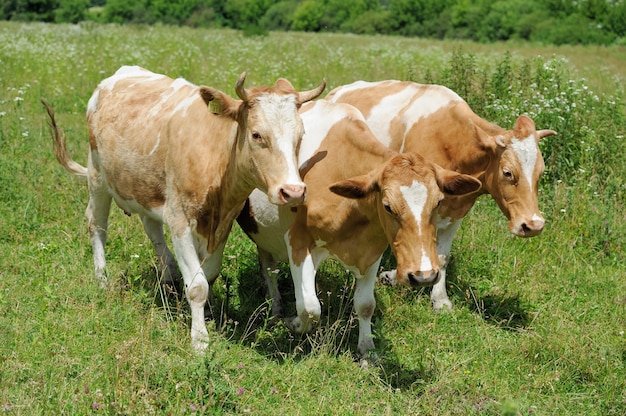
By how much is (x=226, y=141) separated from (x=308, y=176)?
677 millimetres

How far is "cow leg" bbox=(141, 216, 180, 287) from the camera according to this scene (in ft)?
22.8

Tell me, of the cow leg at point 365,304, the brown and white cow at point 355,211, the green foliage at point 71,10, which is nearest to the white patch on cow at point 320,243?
the brown and white cow at point 355,211

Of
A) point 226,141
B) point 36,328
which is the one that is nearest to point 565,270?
point 226,141

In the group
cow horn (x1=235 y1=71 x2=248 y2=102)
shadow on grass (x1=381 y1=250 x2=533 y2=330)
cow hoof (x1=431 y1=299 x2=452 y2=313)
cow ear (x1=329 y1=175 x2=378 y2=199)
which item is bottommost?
shadow on grass (x1=381 y1=250 x2=533 y2=330)

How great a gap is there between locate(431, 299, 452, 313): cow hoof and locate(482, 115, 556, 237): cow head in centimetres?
96

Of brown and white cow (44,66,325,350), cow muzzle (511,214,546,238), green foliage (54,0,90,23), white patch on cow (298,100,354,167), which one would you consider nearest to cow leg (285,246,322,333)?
brown and white cow (44,66,325,350)

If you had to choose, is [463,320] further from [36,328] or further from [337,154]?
[36,328]

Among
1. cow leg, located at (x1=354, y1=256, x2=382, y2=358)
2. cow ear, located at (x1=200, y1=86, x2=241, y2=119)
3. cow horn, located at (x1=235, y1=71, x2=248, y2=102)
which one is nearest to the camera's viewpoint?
cow horn, located at (x1=235, y1=71, x2=248, y2=102)

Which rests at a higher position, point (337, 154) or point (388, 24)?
point (337, 154)

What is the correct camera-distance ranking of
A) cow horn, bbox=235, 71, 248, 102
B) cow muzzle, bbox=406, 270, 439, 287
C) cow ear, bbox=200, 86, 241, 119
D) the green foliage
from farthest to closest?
1. the green foliage
2. cow ear, bbox=200, 86, 241, 119
3. cow horn, bbox=235, 71, 248, 102
4. cow muzzle, bbox=406, 270, 439, 287

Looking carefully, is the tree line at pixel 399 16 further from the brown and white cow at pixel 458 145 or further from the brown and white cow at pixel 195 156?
the brown and white cow at pixel 195 156

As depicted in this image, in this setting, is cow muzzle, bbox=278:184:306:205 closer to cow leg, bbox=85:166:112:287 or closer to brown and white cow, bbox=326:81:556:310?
brown and white cow, bbox=326:81:556:310

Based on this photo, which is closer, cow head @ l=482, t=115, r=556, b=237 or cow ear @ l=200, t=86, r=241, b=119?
cow ear @ l=200, t=86, r=241, b=119

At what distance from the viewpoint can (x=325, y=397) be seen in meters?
4.96
